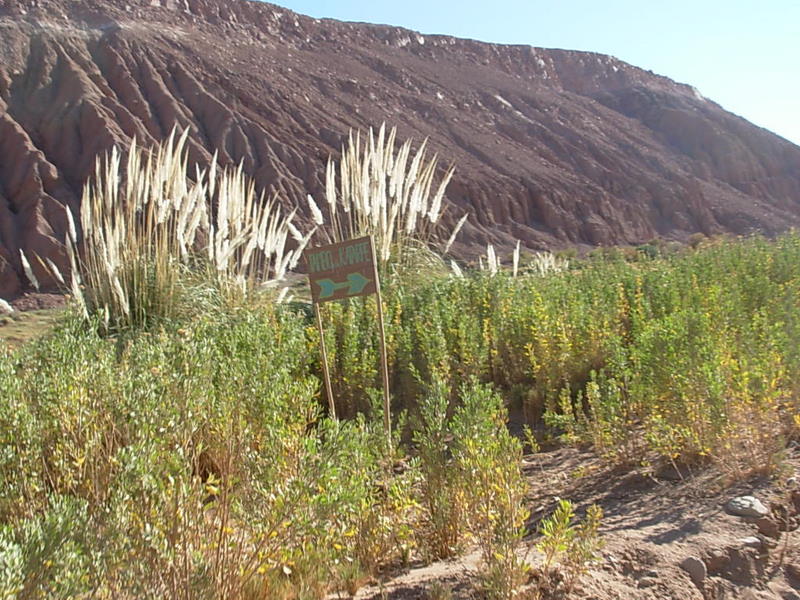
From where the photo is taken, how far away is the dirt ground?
107 inches

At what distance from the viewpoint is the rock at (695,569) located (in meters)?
2.78

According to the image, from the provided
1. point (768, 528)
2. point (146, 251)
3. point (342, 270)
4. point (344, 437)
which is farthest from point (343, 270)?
point (146, 251)

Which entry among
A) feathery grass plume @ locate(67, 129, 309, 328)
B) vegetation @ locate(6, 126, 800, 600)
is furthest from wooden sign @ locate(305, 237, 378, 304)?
feathery grass plume @ locate(67, 129, 309, 328)

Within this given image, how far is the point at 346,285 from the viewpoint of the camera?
498 centimetres

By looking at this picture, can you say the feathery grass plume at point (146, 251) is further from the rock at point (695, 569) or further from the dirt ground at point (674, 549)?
the rock at point (695, 569)

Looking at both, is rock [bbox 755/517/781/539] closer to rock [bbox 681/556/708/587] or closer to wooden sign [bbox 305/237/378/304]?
rock [bbox 681/556/708/587]

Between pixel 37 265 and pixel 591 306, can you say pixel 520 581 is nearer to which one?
pixel 591 306

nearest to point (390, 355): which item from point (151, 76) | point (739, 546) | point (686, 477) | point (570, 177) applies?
point (686, 477)

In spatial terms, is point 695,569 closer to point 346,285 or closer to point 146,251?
point 346,285

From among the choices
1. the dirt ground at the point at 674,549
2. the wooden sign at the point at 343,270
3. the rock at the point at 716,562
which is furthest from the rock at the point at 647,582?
the wooden sign at the point at 343,270

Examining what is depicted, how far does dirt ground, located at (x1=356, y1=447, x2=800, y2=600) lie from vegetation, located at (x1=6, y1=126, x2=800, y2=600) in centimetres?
12

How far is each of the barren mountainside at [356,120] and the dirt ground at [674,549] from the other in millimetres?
23923

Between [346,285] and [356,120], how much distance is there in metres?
35.4

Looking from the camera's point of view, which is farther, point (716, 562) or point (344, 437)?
point (716, 562)
